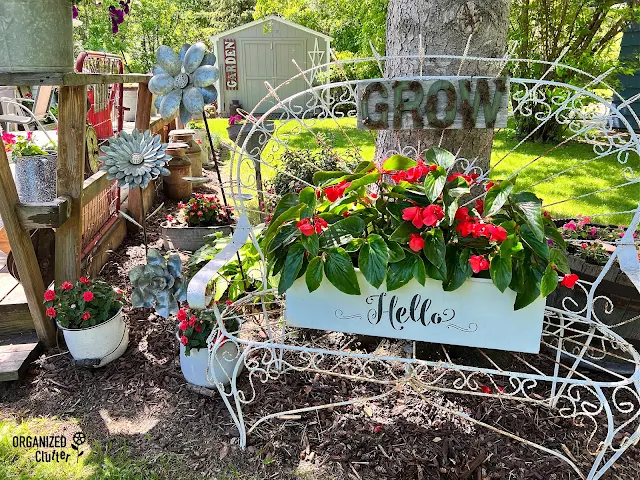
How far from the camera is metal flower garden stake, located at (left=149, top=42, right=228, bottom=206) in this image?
6.18ft

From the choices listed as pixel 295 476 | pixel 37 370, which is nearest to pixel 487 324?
pixel 295 476

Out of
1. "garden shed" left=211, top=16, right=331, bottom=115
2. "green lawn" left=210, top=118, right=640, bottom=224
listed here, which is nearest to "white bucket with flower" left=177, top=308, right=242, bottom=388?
"green lawn" left=210, top=118, right=640, bottom=224

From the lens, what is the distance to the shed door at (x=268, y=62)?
1163cm

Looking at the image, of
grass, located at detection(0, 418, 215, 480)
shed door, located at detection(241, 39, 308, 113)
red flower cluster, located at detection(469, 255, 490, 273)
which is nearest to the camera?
red flower cluster, located at detection(469, 255, 490, 273)

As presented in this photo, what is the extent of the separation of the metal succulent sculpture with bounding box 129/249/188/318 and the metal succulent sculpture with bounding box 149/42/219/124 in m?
0.62

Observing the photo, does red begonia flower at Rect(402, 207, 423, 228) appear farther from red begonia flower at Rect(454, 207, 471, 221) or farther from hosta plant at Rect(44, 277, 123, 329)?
hosta plant at Rect(44, 277, 123, 329)

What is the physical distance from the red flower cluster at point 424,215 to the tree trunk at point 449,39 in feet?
1.51

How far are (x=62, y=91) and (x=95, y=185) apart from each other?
1.77 feet

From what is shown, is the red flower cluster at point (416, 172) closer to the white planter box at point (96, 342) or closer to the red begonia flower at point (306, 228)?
the red begonia flower at point (306, 228)

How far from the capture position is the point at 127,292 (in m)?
2.94

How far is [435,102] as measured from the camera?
5.23 ft

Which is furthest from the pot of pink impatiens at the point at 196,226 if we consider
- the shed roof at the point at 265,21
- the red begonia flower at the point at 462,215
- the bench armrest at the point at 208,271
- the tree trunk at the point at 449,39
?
the shed roof at the point at 265,21

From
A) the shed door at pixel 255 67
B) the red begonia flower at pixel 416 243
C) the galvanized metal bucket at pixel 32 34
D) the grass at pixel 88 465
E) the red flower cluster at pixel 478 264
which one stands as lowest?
the grass at pixel 88 465

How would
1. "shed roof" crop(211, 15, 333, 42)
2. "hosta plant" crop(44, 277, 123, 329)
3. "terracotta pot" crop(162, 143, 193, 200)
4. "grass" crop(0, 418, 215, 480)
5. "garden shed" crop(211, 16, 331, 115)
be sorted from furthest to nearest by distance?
"garden shed" crop(211, 16, 331, 115) → "shed roof" crop(211, 15, 333, 42) → "terracotta pot" crop(162, 143, 193, 200) → "hosta plant" crop(44, 277, 123, 329) → "grass" crop(0, 418, 215, 480)
